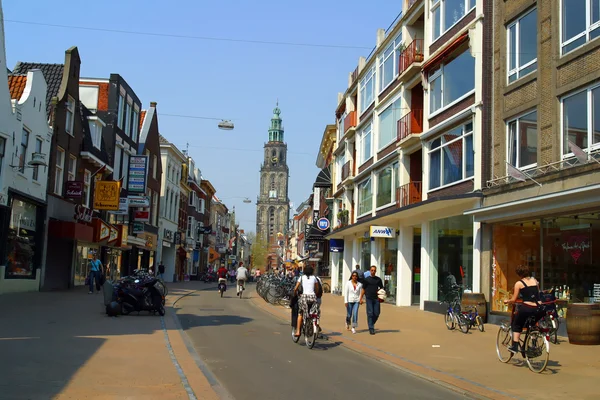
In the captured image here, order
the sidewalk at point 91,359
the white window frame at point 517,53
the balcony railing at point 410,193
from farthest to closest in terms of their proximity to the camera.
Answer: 1. the balcony railing at point 410,193
2. the white window frame at point 517,53
3. the sidewalk at point 91,359

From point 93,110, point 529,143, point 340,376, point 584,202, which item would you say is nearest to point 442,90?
point 529,143

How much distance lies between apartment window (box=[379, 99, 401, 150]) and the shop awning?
10055 mm

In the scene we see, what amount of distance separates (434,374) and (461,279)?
12.0m

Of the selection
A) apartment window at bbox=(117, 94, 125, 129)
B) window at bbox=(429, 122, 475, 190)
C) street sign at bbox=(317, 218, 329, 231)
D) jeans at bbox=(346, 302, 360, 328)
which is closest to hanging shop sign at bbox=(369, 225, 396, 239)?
window at bbox=(429, 122, 475, 190)

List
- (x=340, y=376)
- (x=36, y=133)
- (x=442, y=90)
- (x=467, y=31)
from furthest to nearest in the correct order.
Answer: (x=36, y=133), (x=442, y=90), (x=467, y=31), (x=340, y=376)

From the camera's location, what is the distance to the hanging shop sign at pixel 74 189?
29.2 meters

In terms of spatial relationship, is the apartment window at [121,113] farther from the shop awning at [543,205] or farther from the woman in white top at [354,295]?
the woman in white top at [354,295]

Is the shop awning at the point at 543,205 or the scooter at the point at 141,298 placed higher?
the shop awning at the point at 543,205

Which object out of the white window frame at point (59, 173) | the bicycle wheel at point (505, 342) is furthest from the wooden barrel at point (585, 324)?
the white window frame at point (59, 173)

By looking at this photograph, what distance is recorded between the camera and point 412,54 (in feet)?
85.9

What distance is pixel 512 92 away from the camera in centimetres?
1855

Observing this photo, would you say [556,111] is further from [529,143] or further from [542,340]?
[542,340]

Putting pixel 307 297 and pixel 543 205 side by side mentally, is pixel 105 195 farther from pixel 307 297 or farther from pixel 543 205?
pixel 543 205

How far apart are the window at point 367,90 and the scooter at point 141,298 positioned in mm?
19326
